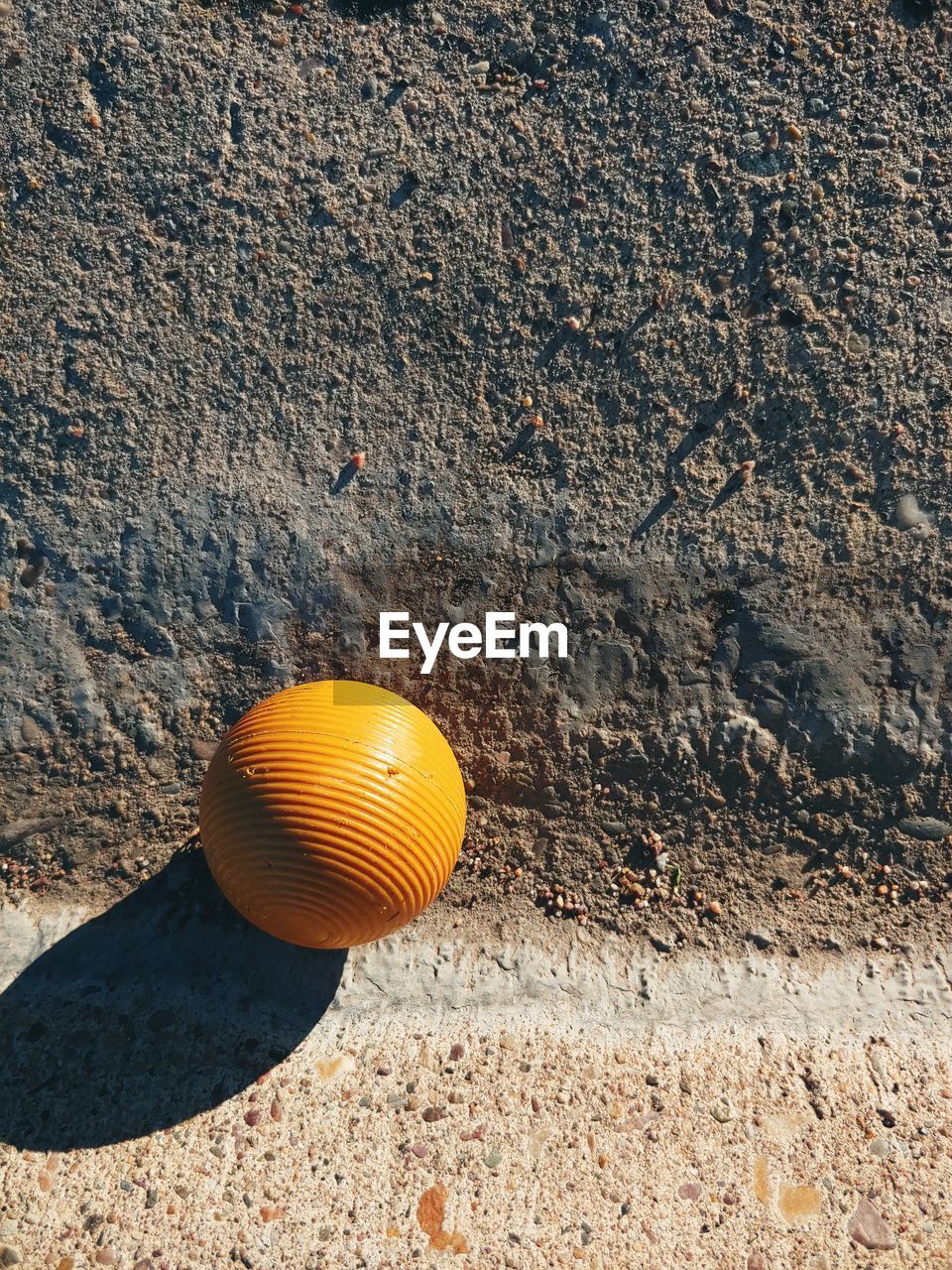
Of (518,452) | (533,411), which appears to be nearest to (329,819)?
(518,452)

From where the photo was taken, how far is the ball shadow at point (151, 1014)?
359 centimetres

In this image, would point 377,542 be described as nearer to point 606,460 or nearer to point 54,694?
point 606,460

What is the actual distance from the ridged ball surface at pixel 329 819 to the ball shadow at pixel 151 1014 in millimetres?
806

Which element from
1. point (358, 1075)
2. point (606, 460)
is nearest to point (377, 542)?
point (606, 460)

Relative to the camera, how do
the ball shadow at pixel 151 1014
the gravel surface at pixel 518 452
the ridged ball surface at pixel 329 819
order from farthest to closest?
the gravel surface at pixel 518 452
the ball shadow at pixel 151 1014
the ridged ball surface at pixel 329 819

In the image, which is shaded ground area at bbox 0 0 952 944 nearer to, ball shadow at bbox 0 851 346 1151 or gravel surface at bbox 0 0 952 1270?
gravel surface at bbox 0 0 952 1270

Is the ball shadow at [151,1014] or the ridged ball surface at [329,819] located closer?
the ridged ball surface at [329,819]

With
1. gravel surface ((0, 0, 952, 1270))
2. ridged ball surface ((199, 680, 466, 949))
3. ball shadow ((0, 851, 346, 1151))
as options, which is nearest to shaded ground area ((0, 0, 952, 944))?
gravel surface ((0, 0, 952, 1270))

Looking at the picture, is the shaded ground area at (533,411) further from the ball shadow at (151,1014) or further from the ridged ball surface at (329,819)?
the ridged ball surface at (329,819)

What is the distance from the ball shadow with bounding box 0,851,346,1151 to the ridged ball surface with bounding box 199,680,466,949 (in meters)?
0.81

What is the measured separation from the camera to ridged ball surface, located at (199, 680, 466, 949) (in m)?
2.94

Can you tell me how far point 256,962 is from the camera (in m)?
3.86

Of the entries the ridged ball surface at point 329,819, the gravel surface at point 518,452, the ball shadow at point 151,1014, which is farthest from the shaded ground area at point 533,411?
the ridged ball surface at point 329,819

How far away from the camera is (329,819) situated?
2.94 metres
